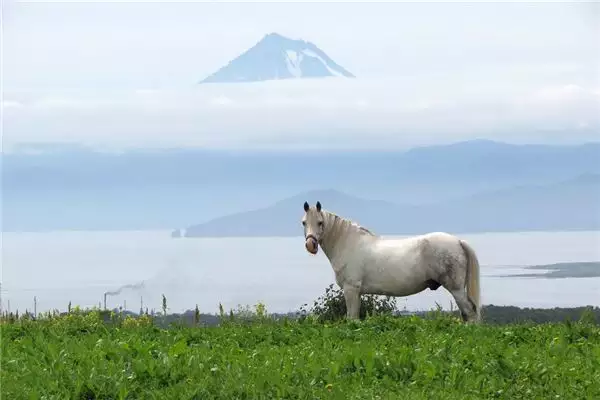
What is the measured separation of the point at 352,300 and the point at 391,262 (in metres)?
0.92

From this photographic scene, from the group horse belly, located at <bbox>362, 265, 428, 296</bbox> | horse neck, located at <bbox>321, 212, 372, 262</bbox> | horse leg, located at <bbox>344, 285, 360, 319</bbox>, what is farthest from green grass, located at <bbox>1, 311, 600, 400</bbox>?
horse neck, located at <bbox>321, 212, 372, 262</bbox>

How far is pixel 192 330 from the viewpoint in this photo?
13.6 m

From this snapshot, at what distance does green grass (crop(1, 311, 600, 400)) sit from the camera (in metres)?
9.34

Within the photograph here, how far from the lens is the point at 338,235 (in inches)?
661

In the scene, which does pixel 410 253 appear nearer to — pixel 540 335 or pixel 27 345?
pixel 540 335

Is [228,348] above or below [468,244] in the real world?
below

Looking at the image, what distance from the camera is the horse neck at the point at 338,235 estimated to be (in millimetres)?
16734

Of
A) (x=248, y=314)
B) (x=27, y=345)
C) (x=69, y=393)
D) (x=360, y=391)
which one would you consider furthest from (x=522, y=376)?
(x=248, y=314)

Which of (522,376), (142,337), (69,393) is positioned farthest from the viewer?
(142,337)

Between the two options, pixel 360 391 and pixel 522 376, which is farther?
pixel 522 376

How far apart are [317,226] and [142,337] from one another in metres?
4.45

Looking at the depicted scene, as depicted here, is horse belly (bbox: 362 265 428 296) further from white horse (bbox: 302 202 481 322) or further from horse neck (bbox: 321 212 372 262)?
horse neck (bbox: 321 212 372 262)

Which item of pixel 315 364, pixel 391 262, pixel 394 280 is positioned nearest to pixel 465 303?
pixel 394 280

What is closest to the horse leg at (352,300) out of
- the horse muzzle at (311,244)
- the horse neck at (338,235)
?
the horse neck at (338,235)
